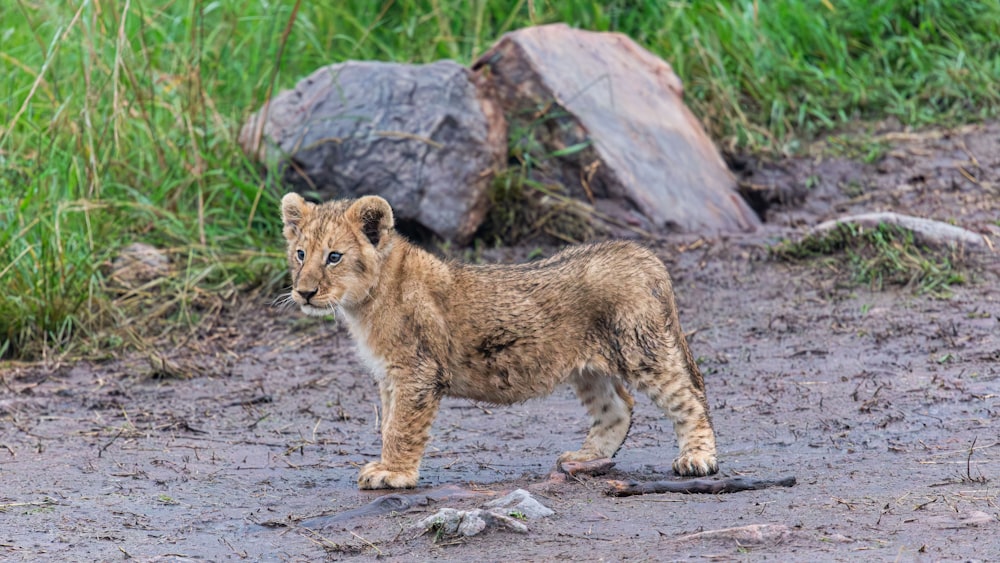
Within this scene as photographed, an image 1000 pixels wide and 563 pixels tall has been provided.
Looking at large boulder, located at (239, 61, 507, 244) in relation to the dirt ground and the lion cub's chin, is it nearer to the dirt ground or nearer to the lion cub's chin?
the dirt ground

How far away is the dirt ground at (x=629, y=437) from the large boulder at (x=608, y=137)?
0.45 m

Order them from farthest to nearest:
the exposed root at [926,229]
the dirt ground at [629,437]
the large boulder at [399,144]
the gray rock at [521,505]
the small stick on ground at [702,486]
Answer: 1. the large boulder at [399,144]
2. the exposed root at [926,229]
3. the small stick on ground at [702,486]
4. the gray rock at [521,505]
5. the dirt ground at [629,437]

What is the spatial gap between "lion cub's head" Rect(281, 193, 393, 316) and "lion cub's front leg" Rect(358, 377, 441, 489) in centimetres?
50

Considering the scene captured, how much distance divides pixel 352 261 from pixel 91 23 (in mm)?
4963

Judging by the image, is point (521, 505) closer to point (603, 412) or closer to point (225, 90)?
point (603, 412)

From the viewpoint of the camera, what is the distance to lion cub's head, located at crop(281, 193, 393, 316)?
5.67m

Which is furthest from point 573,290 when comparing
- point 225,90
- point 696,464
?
point 225,90

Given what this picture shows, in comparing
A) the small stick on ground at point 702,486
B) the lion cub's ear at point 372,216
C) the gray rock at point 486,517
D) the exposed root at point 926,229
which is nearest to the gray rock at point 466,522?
the gray rock at point 486,517

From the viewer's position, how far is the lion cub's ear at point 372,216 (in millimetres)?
5805

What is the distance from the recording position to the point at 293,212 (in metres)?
5.99

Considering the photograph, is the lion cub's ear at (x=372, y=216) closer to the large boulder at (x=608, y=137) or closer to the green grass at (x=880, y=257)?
the green grass at (x=880, y=257)

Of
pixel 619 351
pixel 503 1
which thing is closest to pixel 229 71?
pixel 503 1

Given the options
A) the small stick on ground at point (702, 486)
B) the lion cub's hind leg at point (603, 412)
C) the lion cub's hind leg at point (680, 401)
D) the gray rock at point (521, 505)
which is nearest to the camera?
the gray rock at point (521, 505)

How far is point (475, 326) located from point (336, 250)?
73 centimetres
